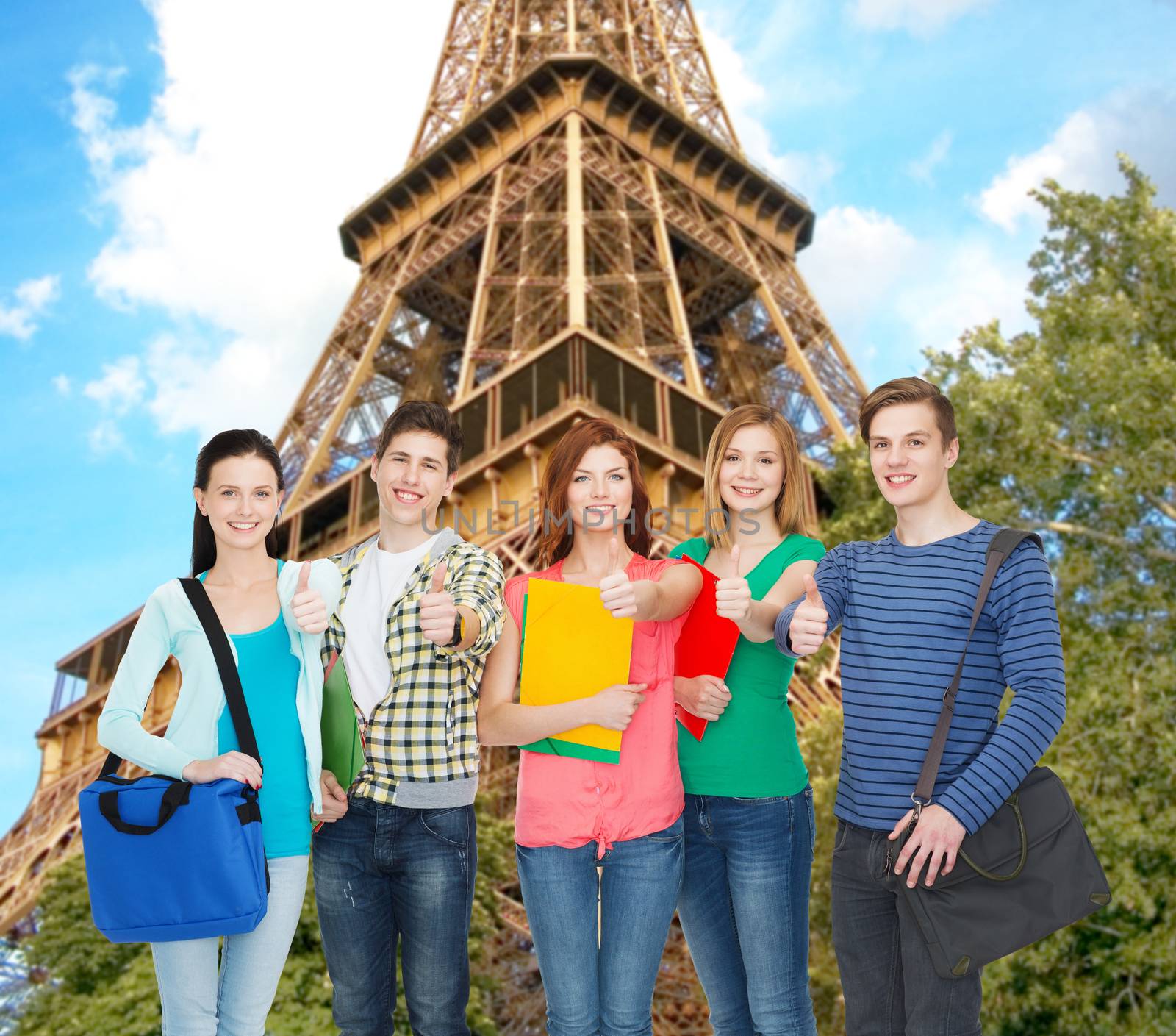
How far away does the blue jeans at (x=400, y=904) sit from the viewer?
246 cm

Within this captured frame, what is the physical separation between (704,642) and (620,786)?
46 centimetres

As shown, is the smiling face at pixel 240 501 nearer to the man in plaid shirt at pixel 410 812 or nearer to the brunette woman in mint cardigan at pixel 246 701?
the brunette woman in mint cardigan at pixel 246 701

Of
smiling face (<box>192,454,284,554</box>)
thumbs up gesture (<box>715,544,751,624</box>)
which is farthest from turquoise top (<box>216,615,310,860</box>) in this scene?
thumbs up gesture (<box>715,544,751,624</box>)

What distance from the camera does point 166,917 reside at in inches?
86.9

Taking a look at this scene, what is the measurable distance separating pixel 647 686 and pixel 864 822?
614mm

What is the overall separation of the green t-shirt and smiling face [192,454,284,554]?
4.04 ft

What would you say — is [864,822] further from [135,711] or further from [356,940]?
[135,711]

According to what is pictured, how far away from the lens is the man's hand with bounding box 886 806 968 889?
215 cm

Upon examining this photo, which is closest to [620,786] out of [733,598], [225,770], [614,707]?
[614,707]

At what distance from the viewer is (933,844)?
2162 mm

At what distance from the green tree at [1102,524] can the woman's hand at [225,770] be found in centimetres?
723

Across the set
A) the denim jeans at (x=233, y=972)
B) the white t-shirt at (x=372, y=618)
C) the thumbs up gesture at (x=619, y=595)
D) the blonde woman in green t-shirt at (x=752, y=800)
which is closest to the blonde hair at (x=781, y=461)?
the blonde woman in green t-shirt at (x=752, y=800)

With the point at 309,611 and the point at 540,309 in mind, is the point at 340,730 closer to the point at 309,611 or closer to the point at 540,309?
the point at 309,611

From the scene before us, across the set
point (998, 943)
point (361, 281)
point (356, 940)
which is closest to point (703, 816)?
point (998, 943)
